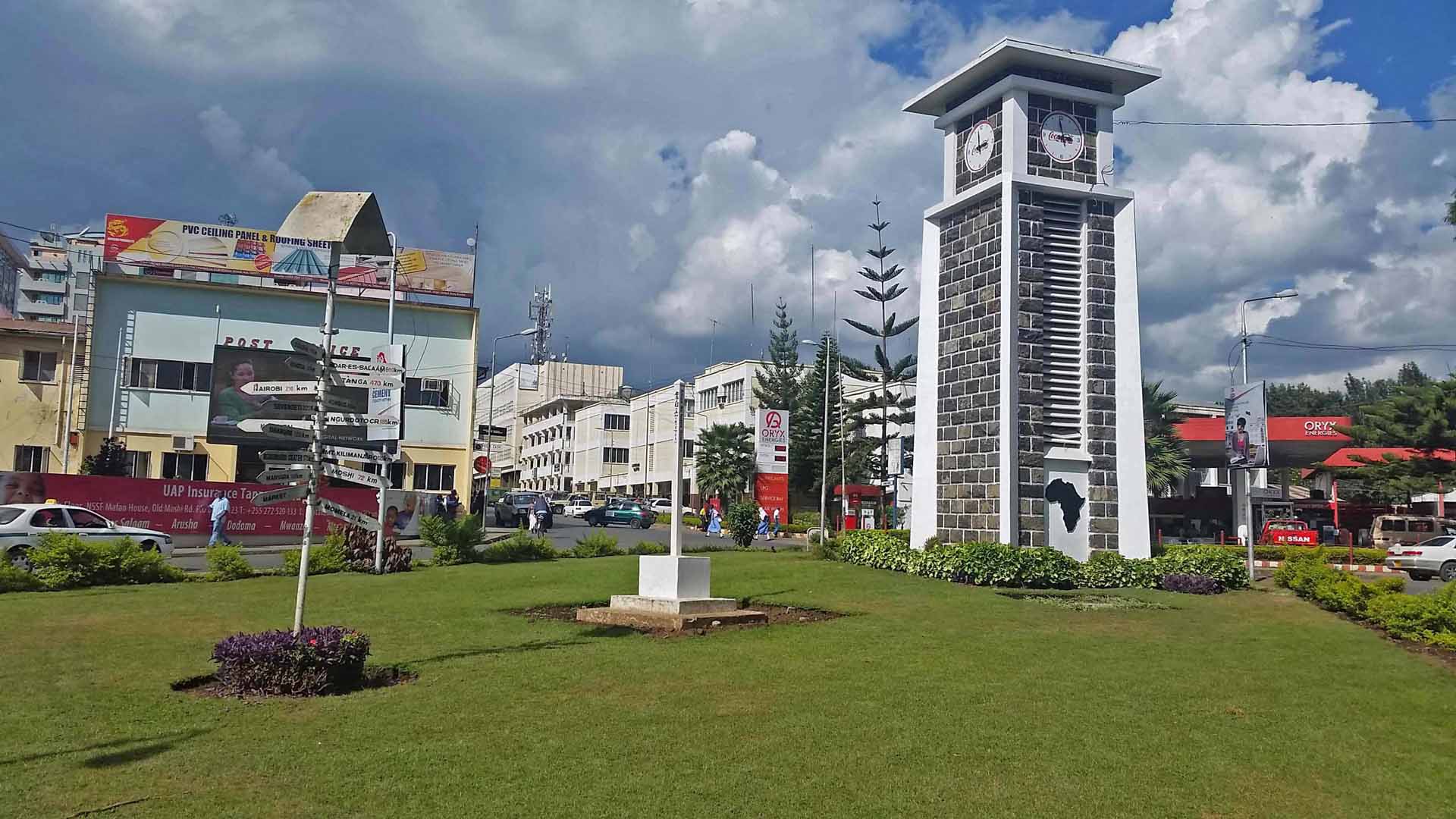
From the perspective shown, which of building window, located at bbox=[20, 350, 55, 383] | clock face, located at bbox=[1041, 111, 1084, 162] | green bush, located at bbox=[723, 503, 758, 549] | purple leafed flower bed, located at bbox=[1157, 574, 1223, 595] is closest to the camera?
purple leafed flower bed, located at bbox=[1157, 574, 1223, 595]

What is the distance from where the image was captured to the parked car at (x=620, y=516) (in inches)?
1889

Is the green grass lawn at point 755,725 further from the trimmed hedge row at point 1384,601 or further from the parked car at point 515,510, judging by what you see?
the parked car at point 515,510

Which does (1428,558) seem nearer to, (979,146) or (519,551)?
(979,146)

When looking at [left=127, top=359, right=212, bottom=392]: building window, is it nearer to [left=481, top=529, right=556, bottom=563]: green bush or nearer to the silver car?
[left=481, top=529, right=556, bottom=563]: green bush

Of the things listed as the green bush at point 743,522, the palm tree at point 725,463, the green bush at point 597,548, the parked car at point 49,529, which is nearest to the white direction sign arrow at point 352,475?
the parked car at point 49,529

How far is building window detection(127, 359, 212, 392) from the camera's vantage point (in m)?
40.1

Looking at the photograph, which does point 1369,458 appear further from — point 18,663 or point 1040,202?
point 18,663

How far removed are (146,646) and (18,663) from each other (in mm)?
1222

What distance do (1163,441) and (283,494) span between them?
40.9 m

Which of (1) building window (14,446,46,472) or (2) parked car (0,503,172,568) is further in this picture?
(1) building window (14,446,46,472)

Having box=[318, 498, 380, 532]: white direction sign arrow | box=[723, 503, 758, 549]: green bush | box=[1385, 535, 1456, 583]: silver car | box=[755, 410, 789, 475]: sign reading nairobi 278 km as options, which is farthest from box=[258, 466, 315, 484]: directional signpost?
box=[1385, 535, 1456, 583]: silver car

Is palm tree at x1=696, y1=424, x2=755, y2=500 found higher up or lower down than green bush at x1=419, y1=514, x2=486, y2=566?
higher up

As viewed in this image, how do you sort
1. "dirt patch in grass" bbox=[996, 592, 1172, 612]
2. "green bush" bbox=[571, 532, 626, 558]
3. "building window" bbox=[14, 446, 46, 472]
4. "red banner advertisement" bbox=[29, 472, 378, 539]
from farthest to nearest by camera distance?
"building window" bbox=[14, 446, 46, 472] → "red banner advertisement" bbox=[29, 472, 378, 539] → "green bush" bbox=[571, 532, 626, 558] → "dirt patch in grass" bbox=[996, 592, 1172, 612]

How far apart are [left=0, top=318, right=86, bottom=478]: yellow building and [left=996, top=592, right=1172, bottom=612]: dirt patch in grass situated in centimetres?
3637
